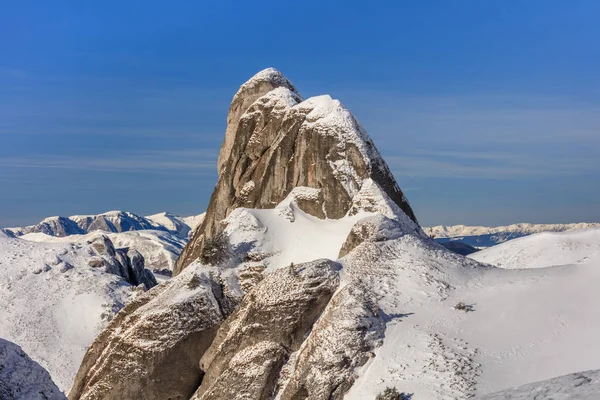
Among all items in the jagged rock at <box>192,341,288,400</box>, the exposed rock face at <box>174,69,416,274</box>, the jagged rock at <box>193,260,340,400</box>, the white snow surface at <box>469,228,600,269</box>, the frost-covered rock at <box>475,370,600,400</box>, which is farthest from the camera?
the white snow surface at <box>469,228,600,269</box>

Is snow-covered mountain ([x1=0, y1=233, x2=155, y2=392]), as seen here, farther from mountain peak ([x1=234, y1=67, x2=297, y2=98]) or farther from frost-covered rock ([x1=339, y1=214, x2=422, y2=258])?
frost-covered rock ([x1=339, y1=214, x2=422, y2=258])

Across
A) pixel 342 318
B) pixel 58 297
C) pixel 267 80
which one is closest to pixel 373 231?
pixel 342 318

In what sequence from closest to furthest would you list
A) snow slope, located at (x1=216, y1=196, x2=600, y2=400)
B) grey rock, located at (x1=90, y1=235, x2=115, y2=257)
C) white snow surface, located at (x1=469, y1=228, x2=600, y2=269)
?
snow slope, located at (x1=216, y1=196, x2=600, y2=400) < white snow surface, located at (x1=469, y1=228, x2=600, y2=269) < grey rock, located at (x1=90, y1=235, x2=115, y2=257)

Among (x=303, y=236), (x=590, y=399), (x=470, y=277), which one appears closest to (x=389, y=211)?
(x=303, y=236)

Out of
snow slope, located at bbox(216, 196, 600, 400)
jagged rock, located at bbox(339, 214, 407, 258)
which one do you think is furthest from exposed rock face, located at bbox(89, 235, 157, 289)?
jagged rock, located at bbox(339, 214, 407, 258)

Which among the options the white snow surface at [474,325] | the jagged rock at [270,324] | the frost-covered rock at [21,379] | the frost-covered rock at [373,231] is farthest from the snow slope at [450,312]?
the frost-covered rock at [21,379]

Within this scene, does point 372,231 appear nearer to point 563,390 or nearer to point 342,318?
point 342,318
